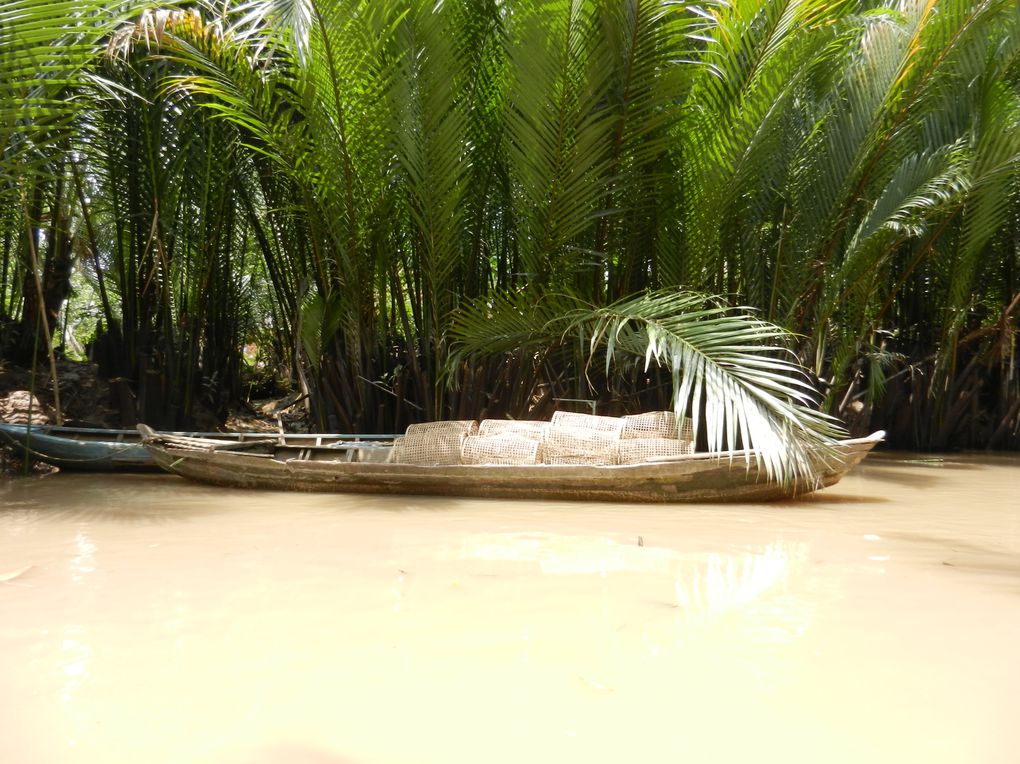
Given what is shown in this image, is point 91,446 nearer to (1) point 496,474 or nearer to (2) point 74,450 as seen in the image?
(2) point 74,450

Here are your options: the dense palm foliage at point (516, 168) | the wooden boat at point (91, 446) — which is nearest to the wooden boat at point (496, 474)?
the wooden boat at point (91, 446)

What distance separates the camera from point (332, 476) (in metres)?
4.64

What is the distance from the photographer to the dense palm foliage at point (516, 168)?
4457 mm

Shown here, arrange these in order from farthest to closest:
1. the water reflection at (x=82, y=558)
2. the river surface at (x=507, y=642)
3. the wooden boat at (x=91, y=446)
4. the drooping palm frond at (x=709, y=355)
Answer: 1. the wooden boat at (x=91, y=446)
2. the drooping palm frond at (x=709, y=355)
3. the water reflection at (x=82, y=558)
4. the river surface at (x=507, y=642)

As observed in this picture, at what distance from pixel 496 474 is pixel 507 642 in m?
2.45

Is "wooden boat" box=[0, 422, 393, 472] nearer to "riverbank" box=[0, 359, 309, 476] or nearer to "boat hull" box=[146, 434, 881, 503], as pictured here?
"boat hull" box=[146, 434, 881, 503]

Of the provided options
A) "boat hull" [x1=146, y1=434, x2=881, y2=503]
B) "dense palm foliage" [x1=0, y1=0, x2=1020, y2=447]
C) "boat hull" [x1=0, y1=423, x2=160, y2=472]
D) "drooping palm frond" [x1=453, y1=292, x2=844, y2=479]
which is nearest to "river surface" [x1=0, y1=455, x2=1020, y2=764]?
"drooping palm frond" [x1=453, y1=292, x2=844, y2=479]

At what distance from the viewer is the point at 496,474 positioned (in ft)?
14.4

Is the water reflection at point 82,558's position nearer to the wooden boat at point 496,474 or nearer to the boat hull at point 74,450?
the wooden boat at point 496,474

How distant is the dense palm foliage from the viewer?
4457mm

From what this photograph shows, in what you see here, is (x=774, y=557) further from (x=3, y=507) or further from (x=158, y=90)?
(x=158, y=90)

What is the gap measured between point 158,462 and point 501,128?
2.96 m

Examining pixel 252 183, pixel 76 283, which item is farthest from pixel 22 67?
pixel 76 283

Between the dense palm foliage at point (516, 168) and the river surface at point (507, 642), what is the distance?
126 centimetres
